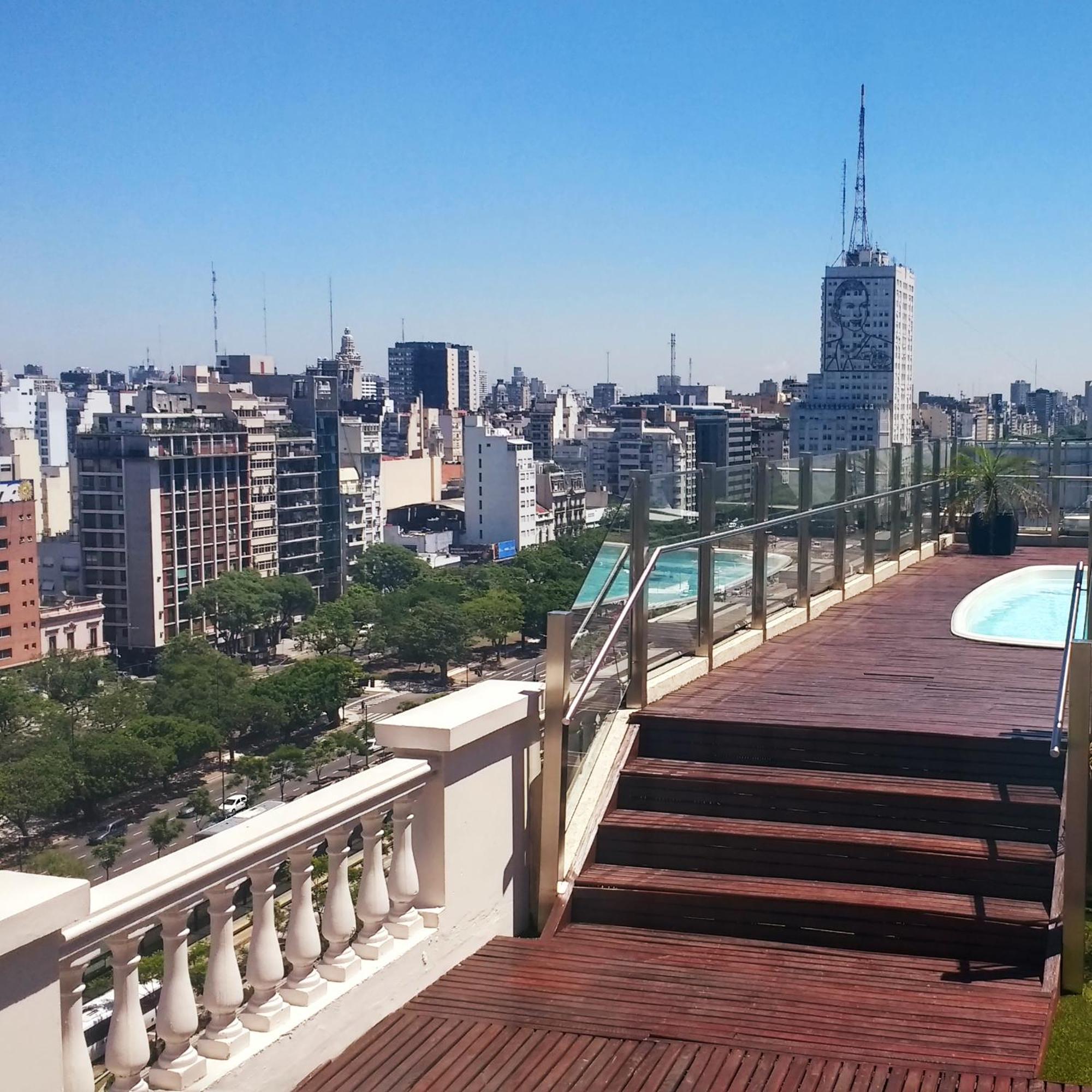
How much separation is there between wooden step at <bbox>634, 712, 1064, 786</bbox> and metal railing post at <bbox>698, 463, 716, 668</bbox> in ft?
4.24

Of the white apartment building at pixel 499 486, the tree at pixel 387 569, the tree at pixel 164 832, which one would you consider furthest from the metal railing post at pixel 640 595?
the white apartment building at pixel 499 486

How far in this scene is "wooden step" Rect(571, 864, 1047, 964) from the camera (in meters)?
4.13

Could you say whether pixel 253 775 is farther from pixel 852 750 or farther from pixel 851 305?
pixel 851 305

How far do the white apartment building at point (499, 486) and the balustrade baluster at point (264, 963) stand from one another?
104399 mm

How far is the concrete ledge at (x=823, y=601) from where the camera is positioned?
8.77m

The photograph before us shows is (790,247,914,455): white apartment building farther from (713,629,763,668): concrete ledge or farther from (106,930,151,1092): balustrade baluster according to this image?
(106,930,151,1092): balustrade baluster

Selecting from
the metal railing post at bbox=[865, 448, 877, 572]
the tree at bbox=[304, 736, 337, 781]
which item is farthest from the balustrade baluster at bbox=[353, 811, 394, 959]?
the tree at bbox=[304, 736, 337, 781]

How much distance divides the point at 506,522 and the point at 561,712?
349 feet

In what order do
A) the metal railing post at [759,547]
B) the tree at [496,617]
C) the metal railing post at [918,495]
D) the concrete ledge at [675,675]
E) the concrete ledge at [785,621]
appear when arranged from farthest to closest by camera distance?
the tree at [496,617] < the metal railing post at [918,495] < the concrete ledge at [785,621] < the metal railing post at [759,547] < the concrete ledge at [675,675]

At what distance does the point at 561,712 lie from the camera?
14.9 ft

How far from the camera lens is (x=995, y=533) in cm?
1295

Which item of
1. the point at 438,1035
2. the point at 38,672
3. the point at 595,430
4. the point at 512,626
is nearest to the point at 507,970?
the point at 438,1035

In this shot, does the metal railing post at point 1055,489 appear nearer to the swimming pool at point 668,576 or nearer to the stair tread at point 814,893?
the swimming pool at point 668,576

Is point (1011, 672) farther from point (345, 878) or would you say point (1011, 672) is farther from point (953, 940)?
point (345, 878)
